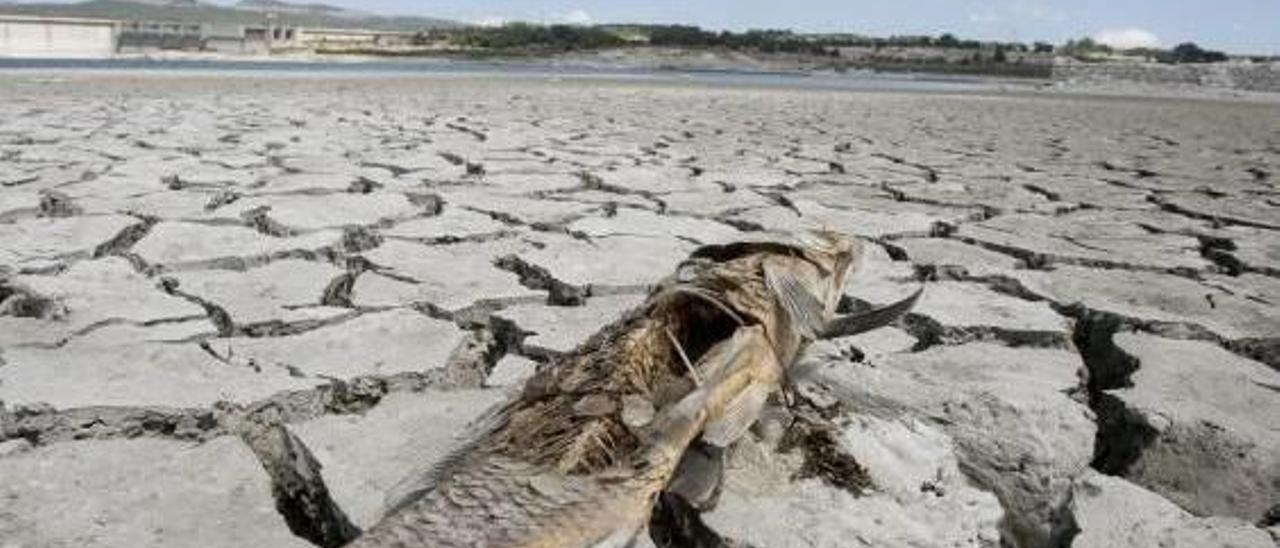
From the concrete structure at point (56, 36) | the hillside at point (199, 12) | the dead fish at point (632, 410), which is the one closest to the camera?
the dead fish at point (632, 410)

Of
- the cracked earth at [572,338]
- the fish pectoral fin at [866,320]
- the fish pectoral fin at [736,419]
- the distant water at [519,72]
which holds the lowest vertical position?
the distant water at [519,72]

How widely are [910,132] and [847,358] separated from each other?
259 inches

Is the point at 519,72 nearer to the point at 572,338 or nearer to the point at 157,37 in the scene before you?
the point at 572,338

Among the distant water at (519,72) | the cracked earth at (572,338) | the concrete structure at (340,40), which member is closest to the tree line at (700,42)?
the concrete structure at (340,40)

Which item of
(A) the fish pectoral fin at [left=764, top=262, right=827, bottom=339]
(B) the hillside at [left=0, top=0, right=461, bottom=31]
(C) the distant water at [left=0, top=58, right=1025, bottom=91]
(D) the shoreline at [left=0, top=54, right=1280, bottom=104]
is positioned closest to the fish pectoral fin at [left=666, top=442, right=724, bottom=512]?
(A) the fish pectoral fin at [left=764, top=262, right=827, bottom=339]

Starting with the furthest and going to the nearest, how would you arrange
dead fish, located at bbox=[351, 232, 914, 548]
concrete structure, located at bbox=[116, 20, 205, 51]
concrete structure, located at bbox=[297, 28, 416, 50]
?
1. concrete structure, located at bbox=[297, 28, 416, 50]
2. concrete structure, located at bbox=[116, 20, 205, 51]
3. dead fish, located at bbox=[351, 232, 914, 548]

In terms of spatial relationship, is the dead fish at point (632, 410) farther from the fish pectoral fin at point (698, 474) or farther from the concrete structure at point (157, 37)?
the concrete structure at point (157, 37)

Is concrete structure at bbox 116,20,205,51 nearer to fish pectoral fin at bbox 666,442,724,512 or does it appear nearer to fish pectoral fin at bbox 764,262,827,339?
fish pectoral fin at bbox 764,262,827,339

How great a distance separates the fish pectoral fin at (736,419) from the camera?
1.14 meters

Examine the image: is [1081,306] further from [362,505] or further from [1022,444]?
[362,505]

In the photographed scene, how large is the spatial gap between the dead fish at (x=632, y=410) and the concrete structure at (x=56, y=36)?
5373cm

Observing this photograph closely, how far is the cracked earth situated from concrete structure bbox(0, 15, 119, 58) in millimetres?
51244

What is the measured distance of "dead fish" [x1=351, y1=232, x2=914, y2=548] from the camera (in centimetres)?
97

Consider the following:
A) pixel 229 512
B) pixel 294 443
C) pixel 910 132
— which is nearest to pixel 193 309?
pixel 294 443
